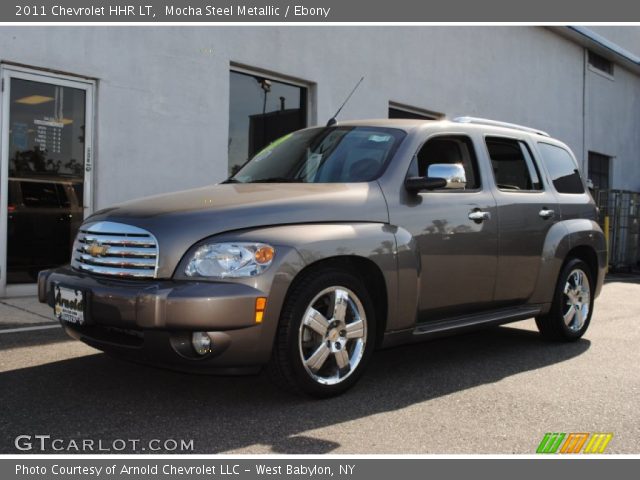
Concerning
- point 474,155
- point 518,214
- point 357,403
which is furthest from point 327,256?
point 518,214

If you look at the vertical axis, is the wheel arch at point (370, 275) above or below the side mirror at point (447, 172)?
below

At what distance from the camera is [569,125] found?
18.0m

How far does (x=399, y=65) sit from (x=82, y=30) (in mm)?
6015

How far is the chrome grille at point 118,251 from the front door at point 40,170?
13.8 feet

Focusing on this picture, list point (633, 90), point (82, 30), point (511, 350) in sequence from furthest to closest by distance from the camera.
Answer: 1. point (633, 90)
2. point (82, 30)
3. point (511, 350)

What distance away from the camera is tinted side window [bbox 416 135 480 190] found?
470 centimetres

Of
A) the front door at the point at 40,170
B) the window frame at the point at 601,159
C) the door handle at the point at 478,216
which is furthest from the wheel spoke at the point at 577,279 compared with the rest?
the window frame at the point at 601,159

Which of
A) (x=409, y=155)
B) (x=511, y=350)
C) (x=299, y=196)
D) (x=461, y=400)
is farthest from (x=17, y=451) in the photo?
(x=511, y=350)

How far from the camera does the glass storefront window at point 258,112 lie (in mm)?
10000

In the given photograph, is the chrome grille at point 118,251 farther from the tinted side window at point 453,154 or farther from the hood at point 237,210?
the tinted side window at point 453,154

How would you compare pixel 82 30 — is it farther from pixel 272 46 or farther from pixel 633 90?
pixel 633 90

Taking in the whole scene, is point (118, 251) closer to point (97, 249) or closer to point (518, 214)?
point (97, 249)

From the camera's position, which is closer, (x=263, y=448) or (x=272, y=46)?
(x=263, y=448)

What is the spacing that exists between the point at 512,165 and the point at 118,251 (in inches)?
125
